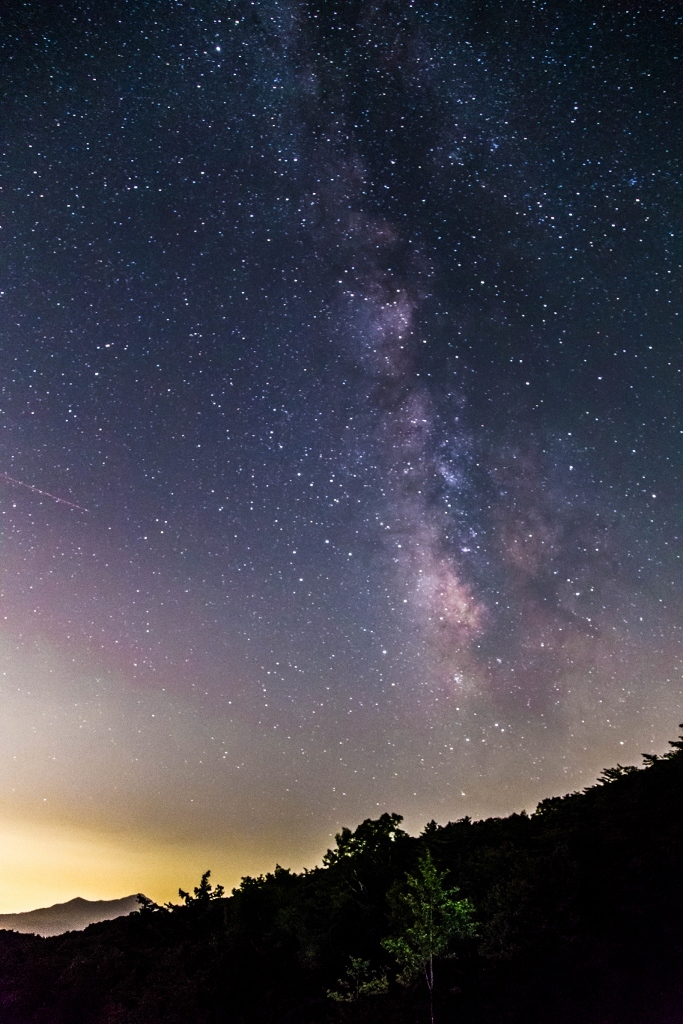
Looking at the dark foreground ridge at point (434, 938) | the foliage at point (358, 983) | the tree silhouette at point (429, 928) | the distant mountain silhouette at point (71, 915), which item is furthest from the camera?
the distant mountain silhouette at point (71, 915)

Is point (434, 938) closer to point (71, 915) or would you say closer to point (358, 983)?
point (358, 983)

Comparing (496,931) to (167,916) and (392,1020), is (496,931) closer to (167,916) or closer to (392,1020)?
(392,1020)

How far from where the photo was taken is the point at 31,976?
65.9ft

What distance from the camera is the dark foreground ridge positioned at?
12.0 meters

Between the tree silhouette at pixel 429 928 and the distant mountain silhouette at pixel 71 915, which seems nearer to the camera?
the tree silhouette at pixel 429 928

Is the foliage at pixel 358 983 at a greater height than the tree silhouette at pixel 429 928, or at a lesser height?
lesser

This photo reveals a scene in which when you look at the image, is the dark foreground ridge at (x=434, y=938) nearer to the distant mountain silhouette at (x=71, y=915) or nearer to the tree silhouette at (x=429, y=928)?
the tree silhouette at (x=429, y=928)

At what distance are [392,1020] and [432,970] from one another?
3.84ft

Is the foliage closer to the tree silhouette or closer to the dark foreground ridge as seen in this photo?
the dark foreground ridge

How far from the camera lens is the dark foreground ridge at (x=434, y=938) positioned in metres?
12.0

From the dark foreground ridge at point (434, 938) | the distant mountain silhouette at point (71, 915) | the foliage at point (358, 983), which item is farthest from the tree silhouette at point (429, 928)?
the distant mountain silhouette at point (71, 915)

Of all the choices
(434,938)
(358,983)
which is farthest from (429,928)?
(358,983)

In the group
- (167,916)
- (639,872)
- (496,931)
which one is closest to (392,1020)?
(496,931)

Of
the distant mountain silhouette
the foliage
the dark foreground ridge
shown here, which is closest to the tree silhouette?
the dark foreground ridge
